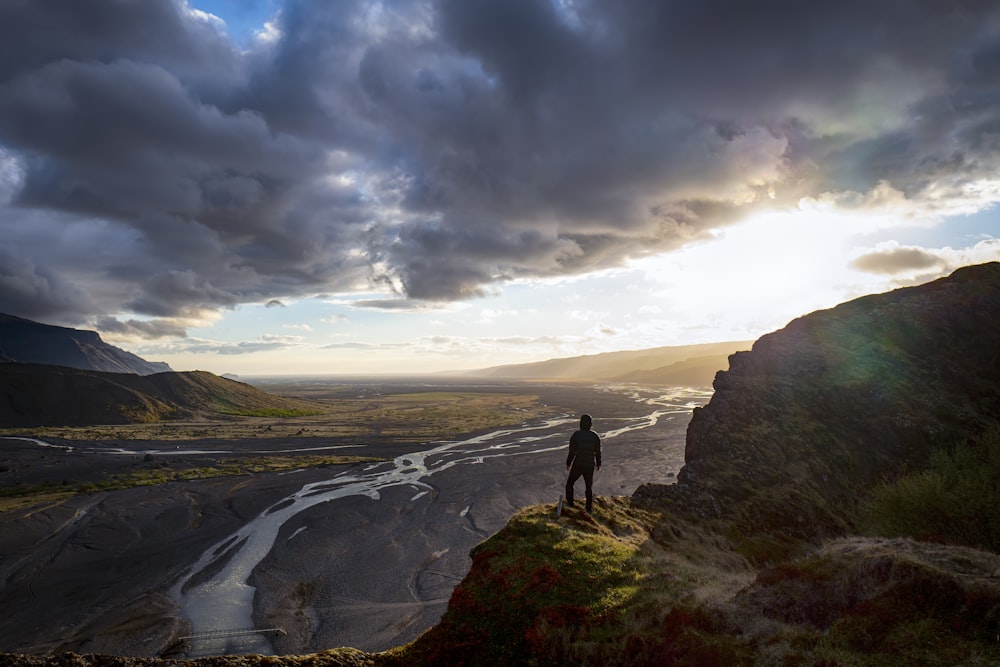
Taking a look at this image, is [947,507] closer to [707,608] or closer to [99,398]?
[707,608]

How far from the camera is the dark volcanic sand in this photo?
930 inches

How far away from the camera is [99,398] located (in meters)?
120

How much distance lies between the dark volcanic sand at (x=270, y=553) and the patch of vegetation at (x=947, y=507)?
83.7 feet

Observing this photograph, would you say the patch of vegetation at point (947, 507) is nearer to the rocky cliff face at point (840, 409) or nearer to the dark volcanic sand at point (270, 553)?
the rocky cliff face at point (840, 409)

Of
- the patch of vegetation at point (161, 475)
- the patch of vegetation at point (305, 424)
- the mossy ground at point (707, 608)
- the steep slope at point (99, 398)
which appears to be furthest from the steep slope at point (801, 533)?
the steep slope at point (99, 398)

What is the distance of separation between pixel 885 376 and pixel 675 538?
31.5m

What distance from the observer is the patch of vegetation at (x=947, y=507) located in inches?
920

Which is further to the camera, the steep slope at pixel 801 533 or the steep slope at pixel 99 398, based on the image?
the steep slope at pixel 99 398

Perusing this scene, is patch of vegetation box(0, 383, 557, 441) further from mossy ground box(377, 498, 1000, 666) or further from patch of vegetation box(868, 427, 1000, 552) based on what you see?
mossy ground box(377, 498, 1000, 666)

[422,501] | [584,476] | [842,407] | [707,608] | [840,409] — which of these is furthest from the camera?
[422,501]

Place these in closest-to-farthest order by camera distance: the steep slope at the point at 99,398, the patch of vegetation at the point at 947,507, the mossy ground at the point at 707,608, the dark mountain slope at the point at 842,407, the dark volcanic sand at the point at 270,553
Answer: the mossy ground at the point at 707,608 < the patch of vegetation at the point at 947,507 < the dark volcanic sand at the point at 270,553 < the dark mountain slope at the point at 842,407 < the steep slope at the point at 99,398

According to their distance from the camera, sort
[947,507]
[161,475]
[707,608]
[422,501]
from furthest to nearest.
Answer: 1. [161,475]
2. [422,501]
3. [947,507]
4. [707,608]

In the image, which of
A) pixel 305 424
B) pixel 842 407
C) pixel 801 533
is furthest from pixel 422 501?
pixel 305 424

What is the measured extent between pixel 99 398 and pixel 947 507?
16071 centimetres
